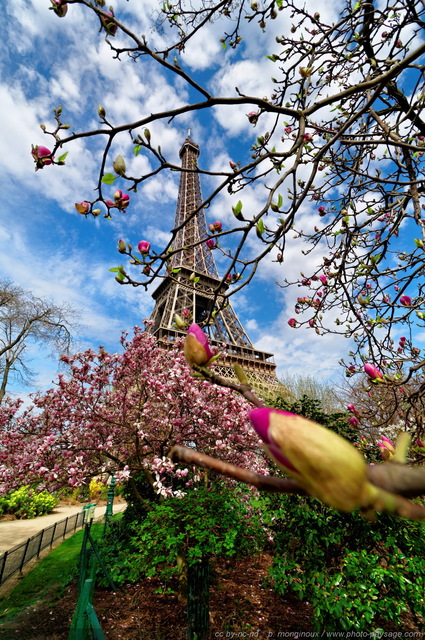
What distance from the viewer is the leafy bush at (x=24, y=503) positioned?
11414mm

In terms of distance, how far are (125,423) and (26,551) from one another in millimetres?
4498

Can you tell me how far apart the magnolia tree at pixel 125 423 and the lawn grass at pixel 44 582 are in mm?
1786

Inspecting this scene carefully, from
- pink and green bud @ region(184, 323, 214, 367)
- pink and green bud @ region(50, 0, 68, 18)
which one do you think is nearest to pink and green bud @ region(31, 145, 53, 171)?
pink and green bud @ region(50, 0, 68, 18)

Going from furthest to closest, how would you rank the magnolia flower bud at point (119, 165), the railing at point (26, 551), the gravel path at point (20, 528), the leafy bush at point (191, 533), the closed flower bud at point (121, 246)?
the gravel path at point (20, 528) → the railing at point (26, 551) → the leafy bush at point (191, 533) → the closed flower bud at point (121, 246) → the magnolia flower bud at point (119, 165)

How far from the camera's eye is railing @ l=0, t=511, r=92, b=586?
582 centimetres

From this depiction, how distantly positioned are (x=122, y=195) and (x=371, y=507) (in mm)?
1727

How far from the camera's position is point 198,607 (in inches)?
124

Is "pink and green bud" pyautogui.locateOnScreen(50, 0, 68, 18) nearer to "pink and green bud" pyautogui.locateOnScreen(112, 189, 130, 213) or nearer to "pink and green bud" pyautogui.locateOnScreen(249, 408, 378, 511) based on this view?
"pink and green bud" pyautogui.locateOnScreen(112, 189, 130, 213)

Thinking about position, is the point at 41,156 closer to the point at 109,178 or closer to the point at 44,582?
the point at 109,178

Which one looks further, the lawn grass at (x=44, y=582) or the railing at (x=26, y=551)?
the railing at (x=26, y=551)

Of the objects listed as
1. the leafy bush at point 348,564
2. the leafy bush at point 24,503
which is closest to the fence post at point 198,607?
the leafy bush at point 348,564

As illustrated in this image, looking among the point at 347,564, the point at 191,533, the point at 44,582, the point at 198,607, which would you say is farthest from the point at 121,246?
the point at 44,582

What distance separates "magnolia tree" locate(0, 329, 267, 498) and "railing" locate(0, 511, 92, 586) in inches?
91.0

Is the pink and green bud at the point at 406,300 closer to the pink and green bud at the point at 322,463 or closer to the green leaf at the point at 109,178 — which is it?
the green leaf at the point at 109,178
